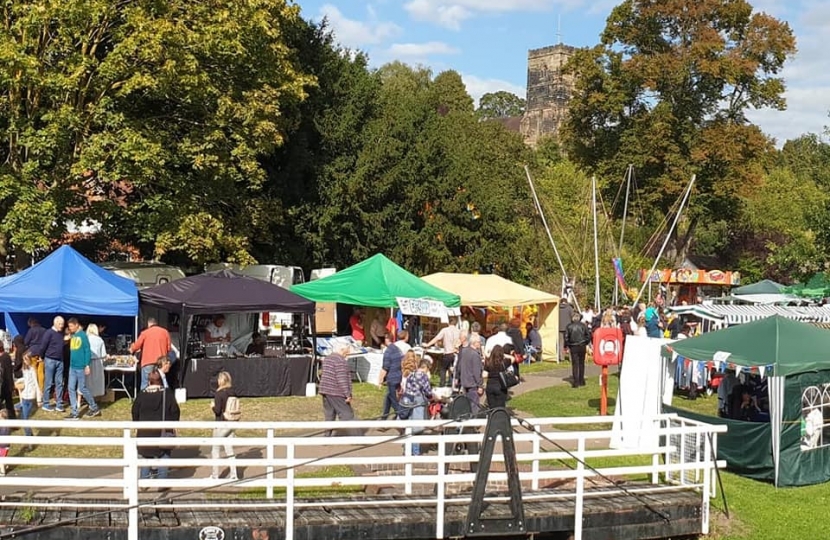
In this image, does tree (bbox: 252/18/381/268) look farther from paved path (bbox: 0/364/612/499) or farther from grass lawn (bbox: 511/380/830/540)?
grass lawn (bbox: 511/380/830/540)

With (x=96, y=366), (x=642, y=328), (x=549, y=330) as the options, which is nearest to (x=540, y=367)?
(x=549, y=330)

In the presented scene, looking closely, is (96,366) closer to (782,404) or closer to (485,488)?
(485,488)

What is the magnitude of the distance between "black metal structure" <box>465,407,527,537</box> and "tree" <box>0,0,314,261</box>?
1601cm

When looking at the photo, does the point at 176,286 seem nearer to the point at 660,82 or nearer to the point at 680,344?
the point at 680,344

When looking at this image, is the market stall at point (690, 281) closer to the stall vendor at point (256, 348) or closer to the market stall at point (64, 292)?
the stall vendor at point (256, 348)

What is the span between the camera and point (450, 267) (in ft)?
118

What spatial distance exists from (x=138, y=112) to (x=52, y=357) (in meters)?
11.3

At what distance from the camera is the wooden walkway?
8.89m

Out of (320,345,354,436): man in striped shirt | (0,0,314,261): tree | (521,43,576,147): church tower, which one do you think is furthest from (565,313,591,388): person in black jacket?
(521,43,576,147): church tower

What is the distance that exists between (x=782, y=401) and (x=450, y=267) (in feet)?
77.4

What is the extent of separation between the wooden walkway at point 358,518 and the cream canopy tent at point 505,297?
50.4 ft

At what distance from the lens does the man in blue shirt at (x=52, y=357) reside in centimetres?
1611

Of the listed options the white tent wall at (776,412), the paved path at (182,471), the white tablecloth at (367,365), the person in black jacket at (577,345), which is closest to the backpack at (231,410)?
the paved path at (182,471)

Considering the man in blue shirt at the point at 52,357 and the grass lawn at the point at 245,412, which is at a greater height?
the man in blue shirt at the point at 52,357
